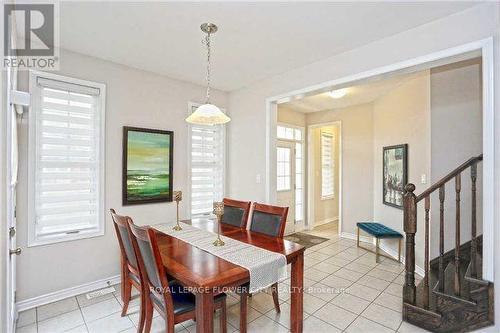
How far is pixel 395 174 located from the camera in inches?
157

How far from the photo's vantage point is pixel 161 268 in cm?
159

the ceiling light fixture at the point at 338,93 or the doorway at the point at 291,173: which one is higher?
the ceiling light fixture at the point at 338,93

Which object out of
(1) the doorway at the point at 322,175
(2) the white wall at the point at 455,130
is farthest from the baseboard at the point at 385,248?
(1) the doorway at the point at 322,175

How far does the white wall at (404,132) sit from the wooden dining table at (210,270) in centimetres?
218

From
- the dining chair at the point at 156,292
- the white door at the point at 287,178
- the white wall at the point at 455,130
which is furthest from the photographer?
the white door at the point at 287,178

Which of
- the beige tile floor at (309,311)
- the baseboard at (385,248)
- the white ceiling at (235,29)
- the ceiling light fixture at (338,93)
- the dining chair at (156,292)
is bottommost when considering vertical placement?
the beige tile floor at (309,311)

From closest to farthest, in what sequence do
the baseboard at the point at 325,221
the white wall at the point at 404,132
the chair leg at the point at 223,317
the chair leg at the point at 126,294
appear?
the chair leg at the point at 223,317
the chair leg at the point at 126,294
the white wall at the point at 404,132
the baseboard at the point at 325,221

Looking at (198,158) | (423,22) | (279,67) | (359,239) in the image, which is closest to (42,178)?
(198,158)

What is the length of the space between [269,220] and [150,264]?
3.85 feet

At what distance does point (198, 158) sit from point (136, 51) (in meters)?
1.64

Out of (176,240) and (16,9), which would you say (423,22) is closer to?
(176,240)

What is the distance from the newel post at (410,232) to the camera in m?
2.29

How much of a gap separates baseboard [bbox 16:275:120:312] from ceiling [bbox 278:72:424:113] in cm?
348

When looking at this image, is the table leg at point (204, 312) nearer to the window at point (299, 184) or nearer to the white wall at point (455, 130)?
the white wall at point (455, 130)
